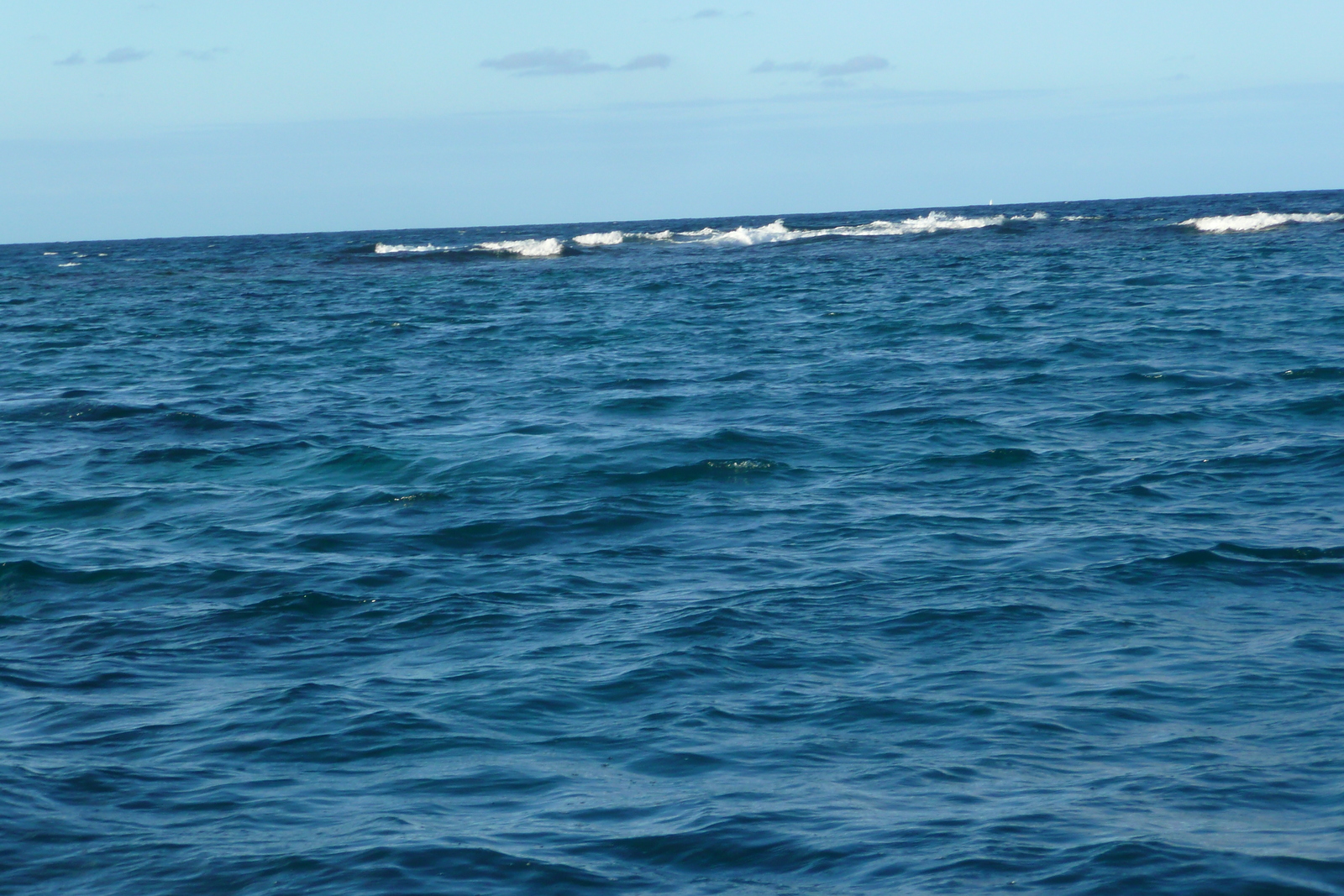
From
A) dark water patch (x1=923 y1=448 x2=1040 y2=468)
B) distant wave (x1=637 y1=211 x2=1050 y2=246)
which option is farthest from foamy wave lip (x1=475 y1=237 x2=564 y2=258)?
dark water patch (x1=923 y1=448 x2=1040 y2=468)

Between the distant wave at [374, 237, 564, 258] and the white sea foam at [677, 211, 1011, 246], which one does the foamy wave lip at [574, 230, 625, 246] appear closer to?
the distant wave at [374, 237, 564, 258]

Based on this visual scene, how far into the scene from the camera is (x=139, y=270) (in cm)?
6088

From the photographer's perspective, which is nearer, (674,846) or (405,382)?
(674,846)

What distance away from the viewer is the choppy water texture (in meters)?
6.11

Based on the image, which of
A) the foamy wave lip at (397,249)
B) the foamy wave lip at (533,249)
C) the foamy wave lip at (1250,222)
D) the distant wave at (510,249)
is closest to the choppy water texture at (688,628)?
the foamy wave lip at (1250,222)

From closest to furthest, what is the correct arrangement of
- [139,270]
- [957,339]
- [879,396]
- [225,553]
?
[225,553], [879,396], [957,339], [139,270]

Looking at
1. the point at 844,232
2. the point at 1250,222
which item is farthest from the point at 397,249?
the point at 1250,222

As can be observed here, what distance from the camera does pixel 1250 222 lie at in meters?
56.6

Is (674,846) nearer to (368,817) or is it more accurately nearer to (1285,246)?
(368,817)

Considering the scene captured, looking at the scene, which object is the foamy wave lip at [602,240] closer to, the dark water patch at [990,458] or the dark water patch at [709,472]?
the dark water patch at [709,472]

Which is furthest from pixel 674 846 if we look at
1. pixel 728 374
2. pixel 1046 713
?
pixel 728 374

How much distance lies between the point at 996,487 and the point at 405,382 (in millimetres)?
11706

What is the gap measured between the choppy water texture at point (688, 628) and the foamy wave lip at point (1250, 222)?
37.0 metres

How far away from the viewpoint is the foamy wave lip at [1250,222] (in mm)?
55594
